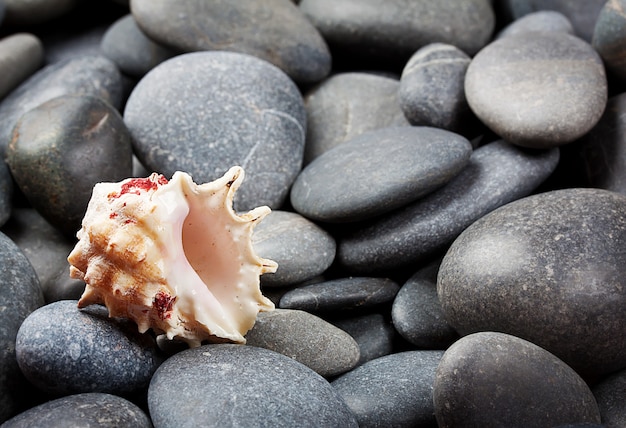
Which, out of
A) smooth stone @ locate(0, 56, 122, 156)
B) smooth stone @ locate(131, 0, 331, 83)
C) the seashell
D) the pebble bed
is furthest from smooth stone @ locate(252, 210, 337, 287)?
smooth stone @ locate(0, 56, 122, 156)

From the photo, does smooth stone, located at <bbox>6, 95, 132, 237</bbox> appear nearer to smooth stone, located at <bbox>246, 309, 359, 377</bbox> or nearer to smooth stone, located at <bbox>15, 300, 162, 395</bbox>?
smooth stone, located at <bbox>15, 300, 162, 395</bbox>

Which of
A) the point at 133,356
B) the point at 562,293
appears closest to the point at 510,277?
the point at 562,293

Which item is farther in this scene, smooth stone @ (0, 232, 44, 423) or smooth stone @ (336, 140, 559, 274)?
smooth stone @ (336, 140, 559, 274)

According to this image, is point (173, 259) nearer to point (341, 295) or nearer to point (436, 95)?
point (341, 295)

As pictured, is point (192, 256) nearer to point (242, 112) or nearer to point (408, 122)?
point (242, 112)

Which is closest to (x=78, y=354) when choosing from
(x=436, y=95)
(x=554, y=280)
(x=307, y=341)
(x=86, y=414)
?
(x=86, y=414)
